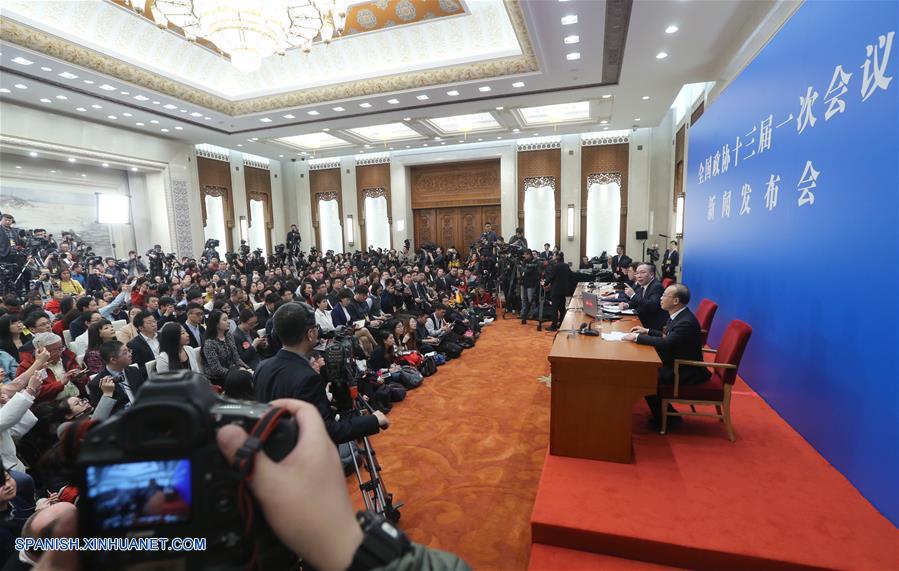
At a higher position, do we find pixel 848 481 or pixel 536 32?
pixel 536 32

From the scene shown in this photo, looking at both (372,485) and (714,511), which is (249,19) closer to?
(372,485)

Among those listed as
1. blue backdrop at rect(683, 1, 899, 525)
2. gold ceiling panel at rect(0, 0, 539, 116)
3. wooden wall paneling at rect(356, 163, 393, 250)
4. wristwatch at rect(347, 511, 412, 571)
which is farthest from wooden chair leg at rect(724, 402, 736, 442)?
wooden wall paneling at rect(356, 163, 393, 250)

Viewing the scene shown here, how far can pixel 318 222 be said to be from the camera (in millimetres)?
14594

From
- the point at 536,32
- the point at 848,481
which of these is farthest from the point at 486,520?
the point at 536,32

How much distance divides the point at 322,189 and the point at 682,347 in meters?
13.7

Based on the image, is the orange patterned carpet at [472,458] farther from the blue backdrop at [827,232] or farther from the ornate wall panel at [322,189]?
the ornate wall panel at [322,189]

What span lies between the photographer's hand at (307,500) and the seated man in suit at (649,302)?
396 cm

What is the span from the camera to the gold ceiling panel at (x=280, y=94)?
5.48m

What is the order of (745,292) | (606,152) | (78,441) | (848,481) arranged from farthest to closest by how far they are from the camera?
1. (606,152)
2. (745,292)
3. (848,481)
4. (78,441)

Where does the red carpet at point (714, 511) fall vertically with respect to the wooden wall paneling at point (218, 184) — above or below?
below

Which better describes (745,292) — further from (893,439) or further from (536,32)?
(536,32)

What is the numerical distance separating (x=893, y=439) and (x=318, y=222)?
14663 mm

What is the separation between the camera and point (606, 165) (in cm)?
1147

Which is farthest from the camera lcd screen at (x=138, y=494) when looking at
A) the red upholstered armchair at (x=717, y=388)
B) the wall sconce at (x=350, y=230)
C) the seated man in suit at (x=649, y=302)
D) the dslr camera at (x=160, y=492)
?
the wall sconce at (x=350, y=230)
